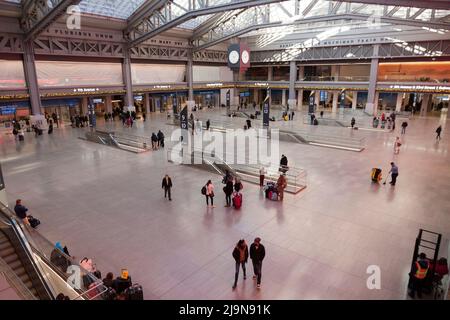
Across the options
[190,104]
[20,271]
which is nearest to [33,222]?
[20,271]

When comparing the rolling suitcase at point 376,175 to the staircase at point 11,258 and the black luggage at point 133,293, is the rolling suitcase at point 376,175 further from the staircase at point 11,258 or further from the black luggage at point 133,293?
the staircase at point 11,258

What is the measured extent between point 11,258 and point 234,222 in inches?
263

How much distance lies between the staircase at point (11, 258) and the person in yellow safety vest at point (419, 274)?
30.1 feet

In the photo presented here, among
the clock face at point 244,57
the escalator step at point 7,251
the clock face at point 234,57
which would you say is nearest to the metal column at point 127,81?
the clock face at point 234,57

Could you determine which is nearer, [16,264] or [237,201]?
[16,264]

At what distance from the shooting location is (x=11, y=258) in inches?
328

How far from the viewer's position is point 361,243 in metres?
9.45

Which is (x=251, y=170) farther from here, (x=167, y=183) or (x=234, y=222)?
(x=234, y=222)

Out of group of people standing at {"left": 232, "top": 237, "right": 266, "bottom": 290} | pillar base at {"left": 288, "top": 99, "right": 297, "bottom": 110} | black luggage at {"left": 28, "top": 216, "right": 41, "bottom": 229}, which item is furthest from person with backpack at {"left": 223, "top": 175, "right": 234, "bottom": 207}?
pillar base at {"left": 288, "top": 99, "right": 297, "bottom": 110}

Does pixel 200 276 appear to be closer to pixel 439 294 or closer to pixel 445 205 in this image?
pixel 439 294

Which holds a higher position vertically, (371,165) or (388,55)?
(388,55)

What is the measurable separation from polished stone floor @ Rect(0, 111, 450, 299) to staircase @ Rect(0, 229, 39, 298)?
1.38 m

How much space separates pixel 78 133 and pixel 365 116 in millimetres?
33457

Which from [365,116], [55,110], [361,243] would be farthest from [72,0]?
[365,116]
